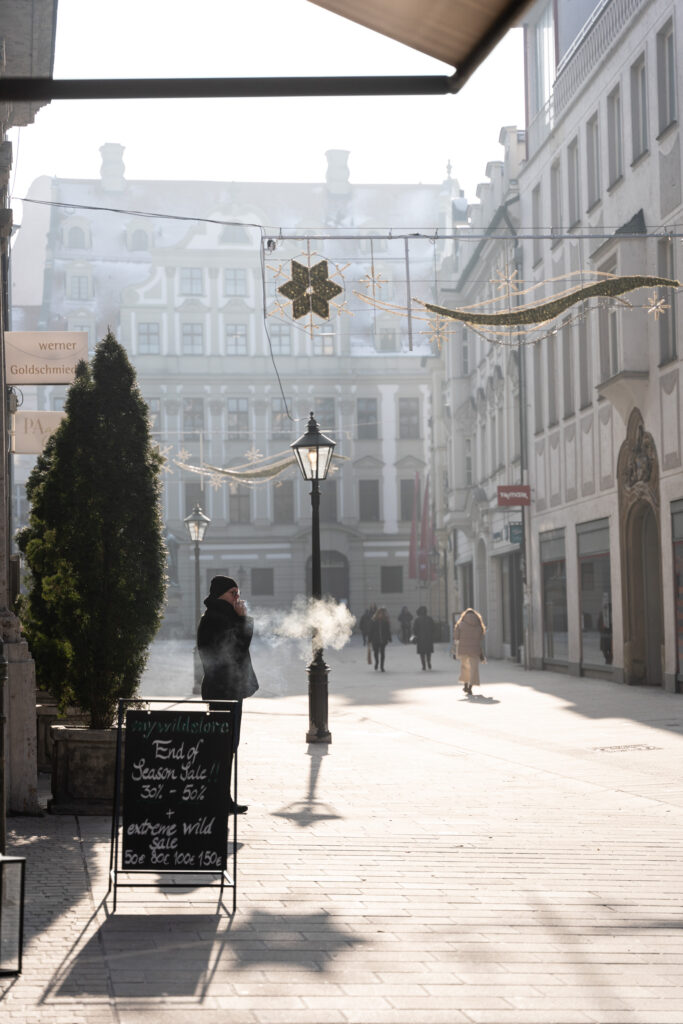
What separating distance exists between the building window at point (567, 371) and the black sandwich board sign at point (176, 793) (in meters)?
24.0

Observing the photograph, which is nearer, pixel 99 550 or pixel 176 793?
pixel 176 793

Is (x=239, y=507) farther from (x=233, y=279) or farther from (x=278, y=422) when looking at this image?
(x=233, y=279)

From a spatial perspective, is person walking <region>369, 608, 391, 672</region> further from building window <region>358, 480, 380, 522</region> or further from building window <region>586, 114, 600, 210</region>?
building window <region>358, 480, 380, 522</region>

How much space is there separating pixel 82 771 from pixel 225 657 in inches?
53.5

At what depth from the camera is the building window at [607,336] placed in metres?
26.3

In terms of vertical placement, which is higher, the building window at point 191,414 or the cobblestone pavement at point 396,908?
the building window at point 191,414

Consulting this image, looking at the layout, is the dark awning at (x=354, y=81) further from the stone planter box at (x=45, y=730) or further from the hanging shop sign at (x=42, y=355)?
the hanging shop sign at (x=42, y=355)

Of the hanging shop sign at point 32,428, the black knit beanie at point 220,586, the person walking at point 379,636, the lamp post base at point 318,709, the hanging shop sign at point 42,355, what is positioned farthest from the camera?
the person walking at point 379,636

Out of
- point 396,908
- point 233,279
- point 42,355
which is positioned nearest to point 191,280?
point 233,279

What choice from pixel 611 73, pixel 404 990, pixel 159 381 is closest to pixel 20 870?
pixel 404 990

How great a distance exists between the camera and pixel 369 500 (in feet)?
245

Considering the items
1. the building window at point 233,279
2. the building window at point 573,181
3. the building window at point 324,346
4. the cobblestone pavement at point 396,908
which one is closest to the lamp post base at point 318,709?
the cobblestone pavement at point 396,908

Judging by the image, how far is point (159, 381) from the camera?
7194 centimetres

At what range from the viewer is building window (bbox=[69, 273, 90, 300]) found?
248 ft
